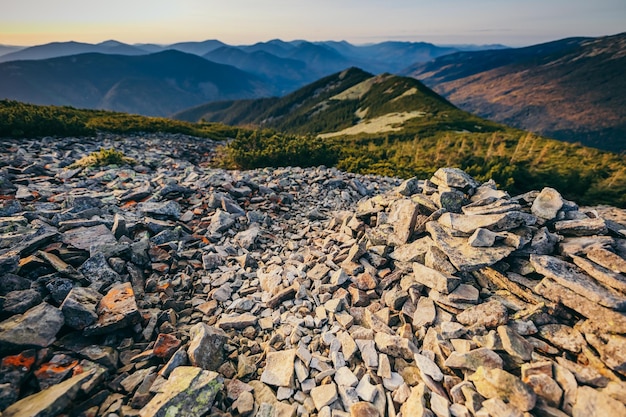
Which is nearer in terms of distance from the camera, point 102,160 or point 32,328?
point 32,328

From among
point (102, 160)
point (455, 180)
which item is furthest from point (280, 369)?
point (102, 160)

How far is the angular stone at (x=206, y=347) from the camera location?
14.7ft

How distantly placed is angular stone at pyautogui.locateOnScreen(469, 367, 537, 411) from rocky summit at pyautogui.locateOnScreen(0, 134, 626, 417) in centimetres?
2

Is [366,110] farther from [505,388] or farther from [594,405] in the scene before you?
[594,405]

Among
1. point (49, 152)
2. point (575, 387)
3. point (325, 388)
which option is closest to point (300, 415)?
point (325, 388)

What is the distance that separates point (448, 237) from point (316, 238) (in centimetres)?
368

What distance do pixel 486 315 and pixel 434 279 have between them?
99 cm

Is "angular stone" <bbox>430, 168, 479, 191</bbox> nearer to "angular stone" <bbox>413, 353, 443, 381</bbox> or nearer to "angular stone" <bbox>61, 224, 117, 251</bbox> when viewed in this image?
"angular stone" <bbox>413, 353, 443, 381</bbox>

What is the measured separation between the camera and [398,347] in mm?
4617

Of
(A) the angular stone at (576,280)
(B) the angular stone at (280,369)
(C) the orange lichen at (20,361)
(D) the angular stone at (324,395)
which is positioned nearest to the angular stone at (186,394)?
(B) the angular stone at (280,369)

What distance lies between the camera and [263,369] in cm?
471

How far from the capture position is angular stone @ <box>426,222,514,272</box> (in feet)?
17.1

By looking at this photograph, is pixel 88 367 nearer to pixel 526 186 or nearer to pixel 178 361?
pixel 178 361

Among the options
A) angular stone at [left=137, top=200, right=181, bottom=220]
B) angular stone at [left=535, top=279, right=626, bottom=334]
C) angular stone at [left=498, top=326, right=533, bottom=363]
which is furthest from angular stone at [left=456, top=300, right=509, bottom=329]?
angular stone at [left=137, top=200, right=181, bottom=220]
